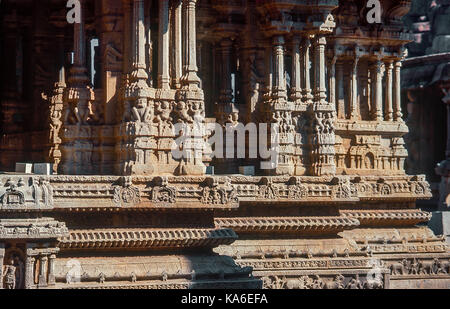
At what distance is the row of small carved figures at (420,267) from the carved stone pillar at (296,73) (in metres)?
4.85

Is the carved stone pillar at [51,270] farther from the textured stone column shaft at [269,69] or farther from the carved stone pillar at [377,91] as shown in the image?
the carved stone pillar at [377,91]

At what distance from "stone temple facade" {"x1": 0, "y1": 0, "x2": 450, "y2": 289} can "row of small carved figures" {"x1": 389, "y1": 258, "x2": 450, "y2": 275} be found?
40mm

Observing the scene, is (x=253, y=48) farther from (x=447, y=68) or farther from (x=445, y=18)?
(x=445, y=18)

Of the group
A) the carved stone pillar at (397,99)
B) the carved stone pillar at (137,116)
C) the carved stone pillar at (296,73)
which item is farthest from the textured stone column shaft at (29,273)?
the carved stone pillar at (397,99)

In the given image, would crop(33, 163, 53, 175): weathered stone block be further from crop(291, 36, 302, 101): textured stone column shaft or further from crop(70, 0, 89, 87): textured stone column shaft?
crop(291, 36, 302, 101): textured stone column shaft

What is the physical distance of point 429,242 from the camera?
29.5 m

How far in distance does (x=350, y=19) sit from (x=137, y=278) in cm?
1351

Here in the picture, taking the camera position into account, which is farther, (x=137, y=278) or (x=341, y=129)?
(x=341, y=129)

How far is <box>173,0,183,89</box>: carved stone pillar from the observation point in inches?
853

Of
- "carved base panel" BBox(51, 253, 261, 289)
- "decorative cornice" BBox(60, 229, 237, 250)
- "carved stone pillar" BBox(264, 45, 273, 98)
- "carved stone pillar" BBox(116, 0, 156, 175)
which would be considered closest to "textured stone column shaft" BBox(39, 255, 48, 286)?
"carved base panel" BBox(51, 253, 261, 289)

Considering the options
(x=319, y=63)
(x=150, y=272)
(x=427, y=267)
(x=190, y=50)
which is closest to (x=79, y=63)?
(x=190, y=50)

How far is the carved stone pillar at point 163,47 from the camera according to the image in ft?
70.4
